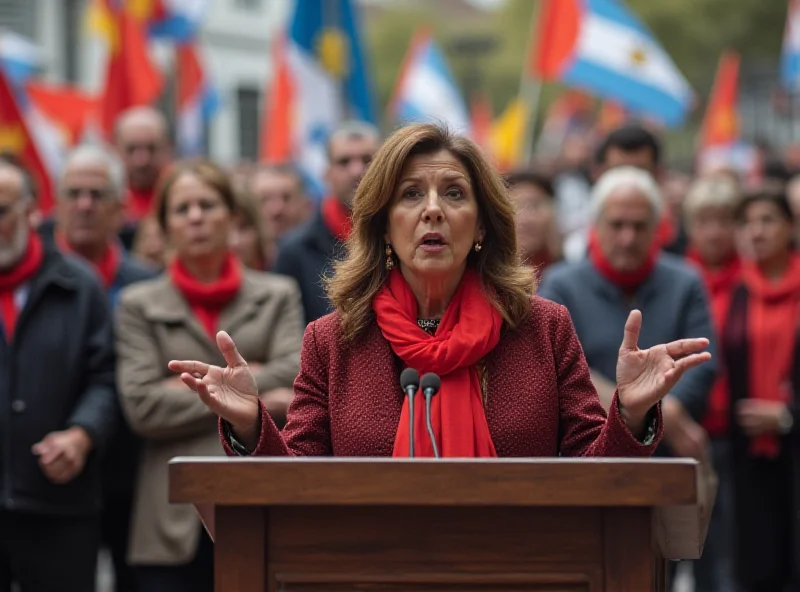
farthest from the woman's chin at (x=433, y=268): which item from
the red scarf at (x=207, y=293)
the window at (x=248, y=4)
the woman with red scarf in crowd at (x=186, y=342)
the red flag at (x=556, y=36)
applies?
the window at (x=248, y=4)

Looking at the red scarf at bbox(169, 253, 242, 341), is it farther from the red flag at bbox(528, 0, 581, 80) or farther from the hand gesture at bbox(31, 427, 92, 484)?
the red flag at bbox(528, 0, 581, 80)

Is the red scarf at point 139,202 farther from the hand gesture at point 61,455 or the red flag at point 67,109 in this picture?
the red flag at point 67,109

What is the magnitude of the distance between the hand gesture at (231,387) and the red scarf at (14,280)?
2507 millimetres

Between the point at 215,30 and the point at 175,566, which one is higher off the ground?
the point at 215,30

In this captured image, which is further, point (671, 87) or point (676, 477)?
point (671, 87)

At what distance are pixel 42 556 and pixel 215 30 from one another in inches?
1351

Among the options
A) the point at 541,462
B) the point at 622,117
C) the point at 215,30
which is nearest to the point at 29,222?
the point at 541,462

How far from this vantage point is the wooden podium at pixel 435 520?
3.10m

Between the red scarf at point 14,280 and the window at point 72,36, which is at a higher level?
the window at point 72,36

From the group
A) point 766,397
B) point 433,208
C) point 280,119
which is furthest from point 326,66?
point 433,208

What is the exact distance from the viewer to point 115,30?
13.0 meters

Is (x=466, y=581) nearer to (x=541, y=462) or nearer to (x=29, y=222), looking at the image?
(x=541, y=462)

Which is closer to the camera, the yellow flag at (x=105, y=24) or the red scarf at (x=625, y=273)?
the red scarf at (x=625, y=273)

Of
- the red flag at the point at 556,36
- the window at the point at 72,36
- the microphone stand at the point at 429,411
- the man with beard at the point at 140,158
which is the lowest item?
the microphone stand at the point at 429,411
